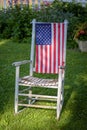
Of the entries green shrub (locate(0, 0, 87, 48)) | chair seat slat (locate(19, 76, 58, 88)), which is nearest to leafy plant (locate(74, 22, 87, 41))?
green shrub (locate(0, 0, 87, 48))

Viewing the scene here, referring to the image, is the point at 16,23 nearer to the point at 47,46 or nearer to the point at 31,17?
the point at 31,17

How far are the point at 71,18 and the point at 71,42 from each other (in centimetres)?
121

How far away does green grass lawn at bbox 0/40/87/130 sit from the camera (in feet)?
15.7

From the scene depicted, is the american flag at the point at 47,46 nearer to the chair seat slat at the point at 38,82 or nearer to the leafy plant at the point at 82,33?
the chair seat slat at the point at 38,82

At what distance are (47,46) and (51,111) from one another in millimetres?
951

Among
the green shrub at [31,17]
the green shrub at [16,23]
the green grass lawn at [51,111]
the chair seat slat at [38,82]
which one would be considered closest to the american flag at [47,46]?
the chair seat slat at [38,82]

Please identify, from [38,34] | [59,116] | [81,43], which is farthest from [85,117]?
[81,43]

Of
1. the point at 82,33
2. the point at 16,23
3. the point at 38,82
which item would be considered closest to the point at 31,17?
the point at 16,23

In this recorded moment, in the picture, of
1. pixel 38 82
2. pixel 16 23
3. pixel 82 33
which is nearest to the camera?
pixel 38 82

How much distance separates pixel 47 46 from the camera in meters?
5.68

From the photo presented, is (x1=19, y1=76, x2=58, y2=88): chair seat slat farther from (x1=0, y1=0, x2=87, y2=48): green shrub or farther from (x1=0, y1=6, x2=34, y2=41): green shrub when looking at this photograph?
(x1=0, y1=6, x2=34, y2=41): green shrub

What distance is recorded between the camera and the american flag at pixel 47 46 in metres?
5.64

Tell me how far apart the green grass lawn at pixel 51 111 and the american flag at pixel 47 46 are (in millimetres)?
607

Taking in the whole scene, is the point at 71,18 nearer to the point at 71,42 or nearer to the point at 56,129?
the point at 71,42
